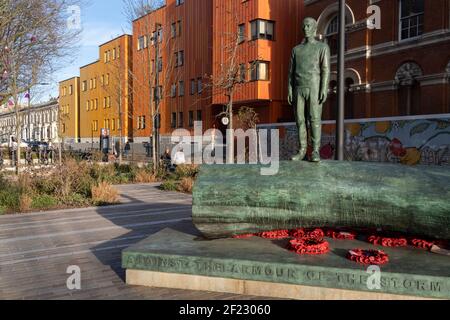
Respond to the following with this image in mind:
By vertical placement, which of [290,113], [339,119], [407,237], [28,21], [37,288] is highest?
[28,21]

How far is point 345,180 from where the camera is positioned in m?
5.68

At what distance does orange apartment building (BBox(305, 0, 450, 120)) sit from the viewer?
780 inches

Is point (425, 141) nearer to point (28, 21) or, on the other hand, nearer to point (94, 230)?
point (94, 230)

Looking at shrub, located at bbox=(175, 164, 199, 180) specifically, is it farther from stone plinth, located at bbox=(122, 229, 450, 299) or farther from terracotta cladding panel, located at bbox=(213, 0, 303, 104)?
stone plinth, located at bbox=(122, 229, 450, 299)

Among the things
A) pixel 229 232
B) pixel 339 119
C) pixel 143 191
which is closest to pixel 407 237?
pixel 229 232

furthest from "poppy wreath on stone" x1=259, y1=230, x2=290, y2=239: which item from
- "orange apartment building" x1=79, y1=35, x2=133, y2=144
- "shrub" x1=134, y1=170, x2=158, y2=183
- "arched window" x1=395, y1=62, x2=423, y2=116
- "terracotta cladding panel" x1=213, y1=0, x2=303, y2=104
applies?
"orange apartment building" x1=79, y1=35, x2=133, y2=144

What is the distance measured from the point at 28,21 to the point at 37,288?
1490cm

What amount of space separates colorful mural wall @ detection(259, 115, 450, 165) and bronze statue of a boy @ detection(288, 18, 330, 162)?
40.2 feet

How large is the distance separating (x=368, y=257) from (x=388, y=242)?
3.39 ft

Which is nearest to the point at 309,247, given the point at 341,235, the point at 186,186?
the point at 341,235

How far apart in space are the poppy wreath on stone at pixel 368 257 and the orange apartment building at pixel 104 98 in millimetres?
40638

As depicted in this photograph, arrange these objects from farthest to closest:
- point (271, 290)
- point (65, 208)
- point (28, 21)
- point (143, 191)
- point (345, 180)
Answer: point (28, 21)
point (143, 191)
point (65, 208)
point (345, 180)
point (271, 290)

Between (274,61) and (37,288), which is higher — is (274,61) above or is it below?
above
